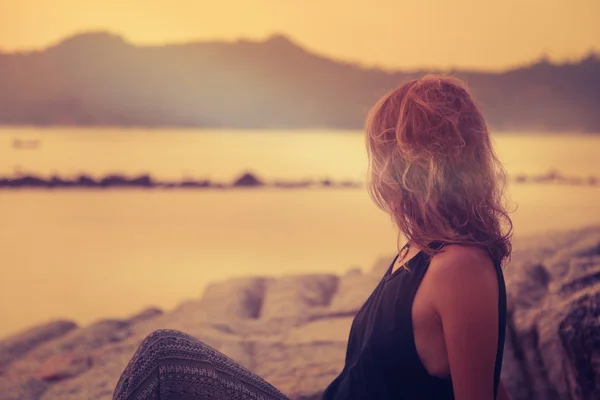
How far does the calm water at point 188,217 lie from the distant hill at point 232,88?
0.43ft

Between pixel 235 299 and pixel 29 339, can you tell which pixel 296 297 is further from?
pixel 29 339

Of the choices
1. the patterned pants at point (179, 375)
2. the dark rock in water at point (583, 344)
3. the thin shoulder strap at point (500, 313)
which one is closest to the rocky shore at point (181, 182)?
the dark rock in water at point (583, 344)

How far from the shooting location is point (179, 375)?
162 centimetres

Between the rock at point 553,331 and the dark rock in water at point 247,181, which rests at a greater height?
the dark rock in water at point 247,181

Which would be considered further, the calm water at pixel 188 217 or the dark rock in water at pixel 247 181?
the dark rock in water at pixel 247 181

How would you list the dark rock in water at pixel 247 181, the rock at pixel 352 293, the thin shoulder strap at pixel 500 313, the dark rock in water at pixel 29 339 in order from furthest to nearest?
the dark rock in water at pixel 247 181, the dark rock in water at pixel 29 339, the rock at pixel 352 293, the thin shoulder strap at pixel 500 313

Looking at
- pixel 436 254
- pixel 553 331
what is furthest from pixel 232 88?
pixel 436 254

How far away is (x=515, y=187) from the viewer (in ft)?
16.8

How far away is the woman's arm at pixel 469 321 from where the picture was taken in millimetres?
1260

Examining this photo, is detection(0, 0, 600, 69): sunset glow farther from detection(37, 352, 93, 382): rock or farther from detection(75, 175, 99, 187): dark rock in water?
detection(37, 352, 93, 382): rock

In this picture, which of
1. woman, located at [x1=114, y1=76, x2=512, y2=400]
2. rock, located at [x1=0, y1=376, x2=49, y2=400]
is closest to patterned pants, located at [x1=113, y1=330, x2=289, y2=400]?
woman, located at [x1=114, y1=76, x2=512, y2=400]

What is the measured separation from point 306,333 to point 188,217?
6.45 ft

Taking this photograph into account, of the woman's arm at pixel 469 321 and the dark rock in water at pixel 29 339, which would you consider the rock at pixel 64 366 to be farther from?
the woman's arm at pixel 469 321

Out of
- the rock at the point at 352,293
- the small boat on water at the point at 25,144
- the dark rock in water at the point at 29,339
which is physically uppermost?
the small boat on water at the point at 25,144
